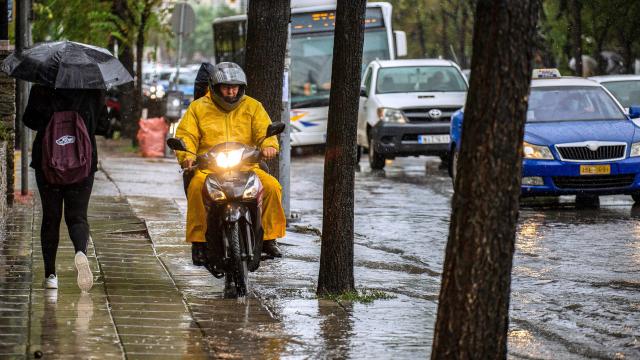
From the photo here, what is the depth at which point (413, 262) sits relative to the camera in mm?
12195

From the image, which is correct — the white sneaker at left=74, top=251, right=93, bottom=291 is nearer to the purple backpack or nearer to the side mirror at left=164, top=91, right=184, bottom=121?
the purple backpack

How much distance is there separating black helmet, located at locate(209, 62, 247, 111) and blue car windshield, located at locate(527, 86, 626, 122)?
334 inches

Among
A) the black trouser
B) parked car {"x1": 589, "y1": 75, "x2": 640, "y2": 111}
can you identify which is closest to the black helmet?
the black trouser

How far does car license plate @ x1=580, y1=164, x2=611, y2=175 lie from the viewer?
53.8 ft

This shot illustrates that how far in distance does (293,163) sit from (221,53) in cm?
789

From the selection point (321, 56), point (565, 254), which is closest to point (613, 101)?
point (565, 254)

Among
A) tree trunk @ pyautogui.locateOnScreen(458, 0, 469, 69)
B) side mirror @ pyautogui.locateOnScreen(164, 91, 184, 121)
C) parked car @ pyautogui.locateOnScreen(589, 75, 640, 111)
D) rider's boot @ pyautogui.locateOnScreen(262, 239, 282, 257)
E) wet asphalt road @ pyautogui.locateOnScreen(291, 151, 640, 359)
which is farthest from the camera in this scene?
tree trunk @ pyautogui.locateOnScreen(458, 0, 469, 69)

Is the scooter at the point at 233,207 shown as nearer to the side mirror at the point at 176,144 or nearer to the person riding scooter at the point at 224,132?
the side mirror at the point at 176,144

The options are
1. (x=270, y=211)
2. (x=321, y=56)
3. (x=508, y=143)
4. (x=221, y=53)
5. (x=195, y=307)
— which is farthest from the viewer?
(x=221, y=53)

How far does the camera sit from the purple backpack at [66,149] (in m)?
9.50

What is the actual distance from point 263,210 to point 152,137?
16115mm

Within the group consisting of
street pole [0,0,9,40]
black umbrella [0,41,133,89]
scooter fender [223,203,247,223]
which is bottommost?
scooter fender [223,203,247,223]

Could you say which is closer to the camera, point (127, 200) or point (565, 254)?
point (565, 254)

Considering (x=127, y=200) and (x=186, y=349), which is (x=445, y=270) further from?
(x=127, y=200)
